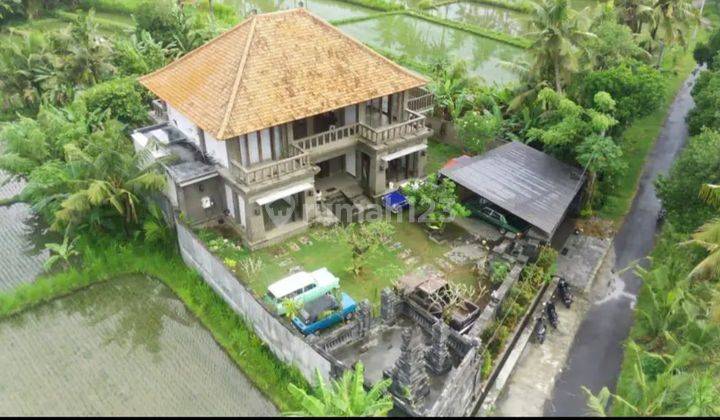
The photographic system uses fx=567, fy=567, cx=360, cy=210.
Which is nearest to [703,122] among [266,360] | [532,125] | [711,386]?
[532,125]

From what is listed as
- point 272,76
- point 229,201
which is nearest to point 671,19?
point 272,76

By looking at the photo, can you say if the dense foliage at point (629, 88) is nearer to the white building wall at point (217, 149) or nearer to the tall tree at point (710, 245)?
the tall tree at point (710, 245)

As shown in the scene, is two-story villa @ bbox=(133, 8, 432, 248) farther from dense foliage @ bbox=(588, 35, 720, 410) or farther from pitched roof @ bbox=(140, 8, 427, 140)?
dense foliage @ bbox=(588, 35, 720, 410)

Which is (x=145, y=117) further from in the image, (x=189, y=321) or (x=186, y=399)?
(x=186, y=399)

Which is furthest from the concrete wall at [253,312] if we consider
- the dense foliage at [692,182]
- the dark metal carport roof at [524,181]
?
the dense foliage at [692,182]

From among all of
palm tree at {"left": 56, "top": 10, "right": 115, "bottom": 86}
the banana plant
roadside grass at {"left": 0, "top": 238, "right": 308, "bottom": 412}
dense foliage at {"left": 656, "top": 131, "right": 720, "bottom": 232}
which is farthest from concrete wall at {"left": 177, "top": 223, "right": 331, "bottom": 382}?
palm tree at {"left": 56, "top": 10, "right": 115, "bottom": 86}

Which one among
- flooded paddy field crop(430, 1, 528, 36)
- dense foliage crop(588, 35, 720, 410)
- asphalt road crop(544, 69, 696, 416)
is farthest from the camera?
flooded paddy field crop(430, 1, 528, 36)

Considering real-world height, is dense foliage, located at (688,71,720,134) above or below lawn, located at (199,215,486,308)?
above
